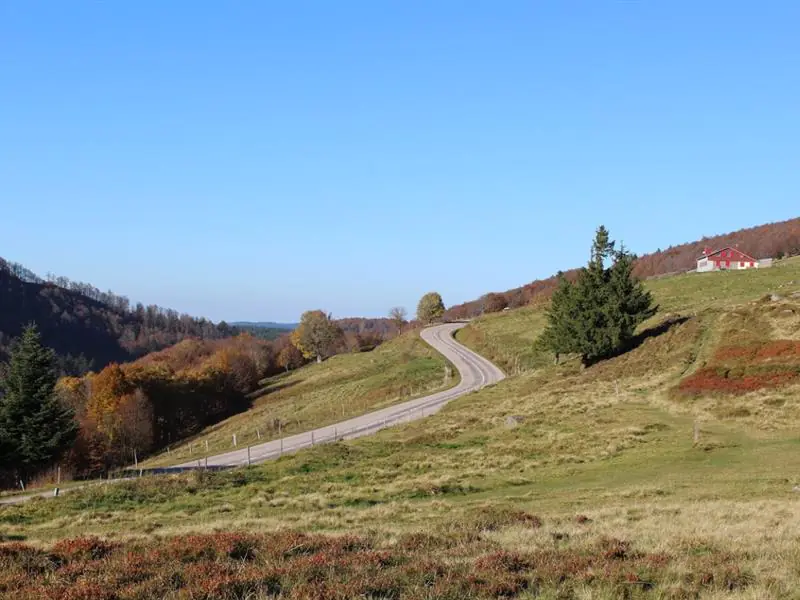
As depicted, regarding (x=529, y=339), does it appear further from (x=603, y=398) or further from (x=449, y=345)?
(x=603, y=398)

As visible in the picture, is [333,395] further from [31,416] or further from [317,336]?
[317,336]

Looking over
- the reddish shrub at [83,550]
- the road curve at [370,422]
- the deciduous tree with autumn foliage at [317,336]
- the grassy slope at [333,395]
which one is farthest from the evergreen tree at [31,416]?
the deciduous tree with autumn foliage at [317,336]

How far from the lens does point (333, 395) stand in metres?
81.2

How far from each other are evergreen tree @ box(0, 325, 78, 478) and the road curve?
357 inches

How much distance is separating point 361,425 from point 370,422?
1281 mm

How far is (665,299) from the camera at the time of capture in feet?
271

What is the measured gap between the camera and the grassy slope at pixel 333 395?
212 ft

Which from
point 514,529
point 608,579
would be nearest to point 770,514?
point 514,529

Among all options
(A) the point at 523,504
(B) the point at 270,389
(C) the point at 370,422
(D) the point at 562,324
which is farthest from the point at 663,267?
(A) the point at 523,504

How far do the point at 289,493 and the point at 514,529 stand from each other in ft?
47.4

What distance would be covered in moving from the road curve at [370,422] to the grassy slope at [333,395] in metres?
2.81

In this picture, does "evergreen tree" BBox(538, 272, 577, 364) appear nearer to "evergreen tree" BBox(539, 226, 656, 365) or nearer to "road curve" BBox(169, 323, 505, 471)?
"evergreen tree" BBox(539, 226, 656, 365)

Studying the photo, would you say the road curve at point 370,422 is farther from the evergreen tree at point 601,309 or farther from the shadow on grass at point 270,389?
the shadow on grass at point 270,389

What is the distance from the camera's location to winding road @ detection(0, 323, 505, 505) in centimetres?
4178
